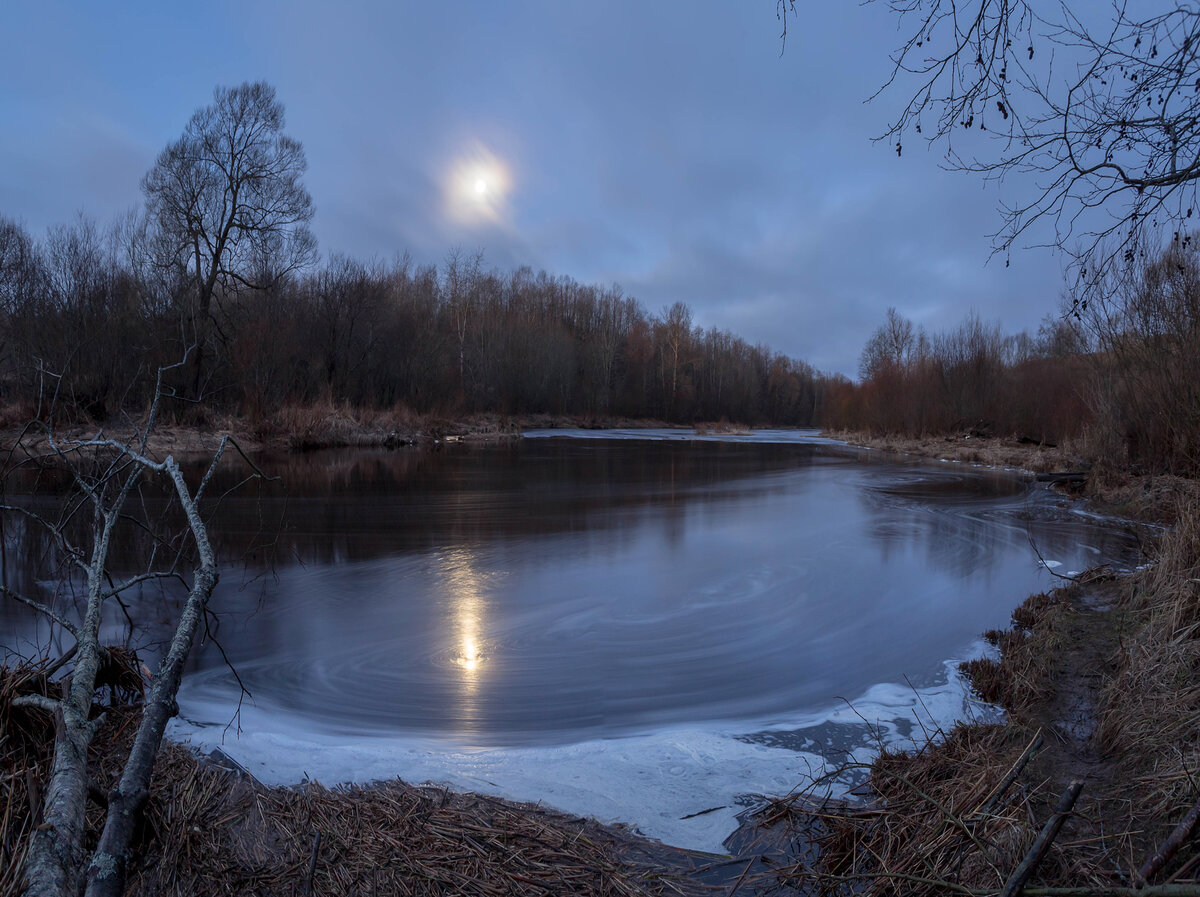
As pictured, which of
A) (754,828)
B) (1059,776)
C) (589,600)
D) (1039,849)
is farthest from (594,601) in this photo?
(1039,849)

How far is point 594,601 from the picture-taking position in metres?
6.27

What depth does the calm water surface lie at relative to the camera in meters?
4.17

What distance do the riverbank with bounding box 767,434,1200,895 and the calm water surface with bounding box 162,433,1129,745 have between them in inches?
40.1

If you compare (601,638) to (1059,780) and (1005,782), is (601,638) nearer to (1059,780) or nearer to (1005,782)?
(1059,780)

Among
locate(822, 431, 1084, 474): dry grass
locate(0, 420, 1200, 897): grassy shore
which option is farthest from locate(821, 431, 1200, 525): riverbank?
locate(0, 420, 1200, 897): grassy shore

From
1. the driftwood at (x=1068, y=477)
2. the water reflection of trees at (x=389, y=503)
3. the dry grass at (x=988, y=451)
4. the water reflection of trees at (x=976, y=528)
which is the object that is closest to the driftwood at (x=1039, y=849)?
the water reflection of trees at (x=389, y=503)

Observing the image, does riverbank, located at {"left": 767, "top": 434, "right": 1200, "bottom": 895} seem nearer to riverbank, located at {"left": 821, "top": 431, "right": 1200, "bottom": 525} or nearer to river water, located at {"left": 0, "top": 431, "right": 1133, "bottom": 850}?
river water, located at {"left": 0, "top": 431, "right": 1133, "bottom": 850}

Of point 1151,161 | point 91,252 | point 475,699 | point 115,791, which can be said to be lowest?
point 475,699

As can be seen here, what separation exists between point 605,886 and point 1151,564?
16.1ft

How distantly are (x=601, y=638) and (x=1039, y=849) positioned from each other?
3.93 m

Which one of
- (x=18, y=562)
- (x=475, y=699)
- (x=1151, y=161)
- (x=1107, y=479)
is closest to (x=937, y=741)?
(x=475, y=699)

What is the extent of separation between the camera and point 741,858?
2.50 m

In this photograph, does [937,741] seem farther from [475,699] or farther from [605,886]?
[475,699]

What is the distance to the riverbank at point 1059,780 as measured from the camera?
79.9 inches
